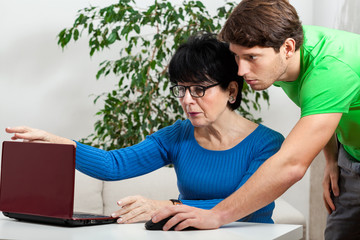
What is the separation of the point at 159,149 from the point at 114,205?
1266mm

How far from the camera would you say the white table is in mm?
1056

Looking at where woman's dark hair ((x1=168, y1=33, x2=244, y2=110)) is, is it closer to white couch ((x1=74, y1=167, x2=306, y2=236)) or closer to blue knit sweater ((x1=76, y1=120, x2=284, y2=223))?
blue knit sweater ((x1=76, y1=120, x2=284, y2=223))

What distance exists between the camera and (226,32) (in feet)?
4.41

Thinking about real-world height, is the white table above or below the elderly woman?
below

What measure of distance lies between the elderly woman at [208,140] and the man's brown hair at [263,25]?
24 cm

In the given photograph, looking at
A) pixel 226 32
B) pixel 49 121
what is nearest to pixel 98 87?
pixel 49 121

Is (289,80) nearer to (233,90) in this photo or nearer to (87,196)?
(233,90)

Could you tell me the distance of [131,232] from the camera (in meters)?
1.12

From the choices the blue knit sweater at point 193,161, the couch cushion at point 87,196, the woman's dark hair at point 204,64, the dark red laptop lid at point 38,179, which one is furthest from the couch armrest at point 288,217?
the dark red laptop lid at point 38,179

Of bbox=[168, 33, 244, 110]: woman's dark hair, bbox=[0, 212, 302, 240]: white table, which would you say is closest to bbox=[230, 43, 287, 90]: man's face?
bbox=[168, 33, 244, 110]: woman's dark hair

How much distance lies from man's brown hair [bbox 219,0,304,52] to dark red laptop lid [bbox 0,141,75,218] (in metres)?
0.55

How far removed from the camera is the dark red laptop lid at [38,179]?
1.11 m

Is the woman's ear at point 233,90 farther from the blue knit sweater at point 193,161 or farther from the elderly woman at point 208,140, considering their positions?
the blue knit sweater at point 193,161

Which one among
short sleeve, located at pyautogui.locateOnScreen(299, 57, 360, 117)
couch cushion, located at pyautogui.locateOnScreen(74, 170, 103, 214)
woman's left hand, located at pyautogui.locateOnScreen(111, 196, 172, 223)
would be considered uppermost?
short sleeve, located at pyautogui.locateOnScreen(299, 57, 360, 117)
